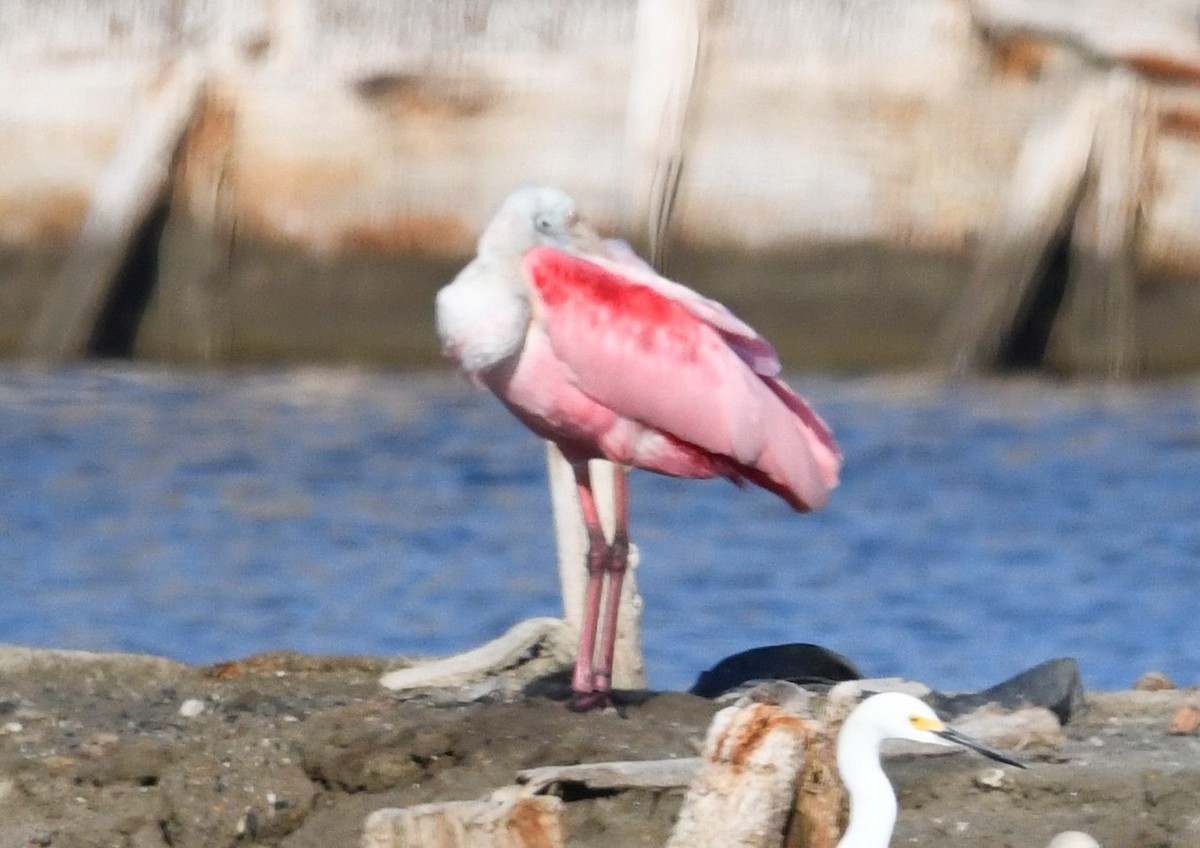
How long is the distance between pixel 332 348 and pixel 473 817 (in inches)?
459

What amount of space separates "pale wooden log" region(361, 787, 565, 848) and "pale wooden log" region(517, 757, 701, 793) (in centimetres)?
91

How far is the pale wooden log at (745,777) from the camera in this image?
5.47 meters

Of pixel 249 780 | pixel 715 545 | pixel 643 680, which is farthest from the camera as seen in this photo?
pixel 715 545

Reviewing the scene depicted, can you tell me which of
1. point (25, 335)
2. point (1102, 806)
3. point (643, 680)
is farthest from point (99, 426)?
point (1102, 806)

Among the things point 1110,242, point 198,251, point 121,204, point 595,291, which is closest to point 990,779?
point 595,291


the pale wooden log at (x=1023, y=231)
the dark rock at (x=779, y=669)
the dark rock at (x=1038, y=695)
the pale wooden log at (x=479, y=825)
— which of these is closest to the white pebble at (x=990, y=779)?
the dark rock at (x=1038, y=695)

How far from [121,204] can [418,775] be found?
9.99 m

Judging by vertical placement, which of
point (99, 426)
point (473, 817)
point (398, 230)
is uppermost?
point (473, 817)

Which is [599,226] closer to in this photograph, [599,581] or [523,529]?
[523,529]

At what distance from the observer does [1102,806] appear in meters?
6.25

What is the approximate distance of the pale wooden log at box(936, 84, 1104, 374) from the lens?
15.2 metres

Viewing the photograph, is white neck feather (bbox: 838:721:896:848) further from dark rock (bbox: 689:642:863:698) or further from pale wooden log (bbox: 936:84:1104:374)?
pale wooden log (bbox: 936:84:1104:374)

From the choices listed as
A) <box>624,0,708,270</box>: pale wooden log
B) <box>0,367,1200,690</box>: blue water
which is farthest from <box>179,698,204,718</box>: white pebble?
<box>624,0,708,270</box>: pale wooden log

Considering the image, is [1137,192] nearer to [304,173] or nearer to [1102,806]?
[304,173]
